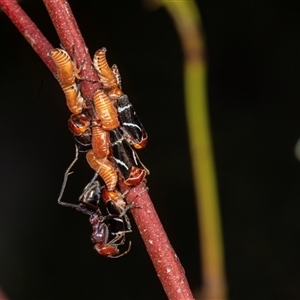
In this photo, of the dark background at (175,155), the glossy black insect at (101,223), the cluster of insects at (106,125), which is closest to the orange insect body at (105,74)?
the cluster of insects at (106,125)

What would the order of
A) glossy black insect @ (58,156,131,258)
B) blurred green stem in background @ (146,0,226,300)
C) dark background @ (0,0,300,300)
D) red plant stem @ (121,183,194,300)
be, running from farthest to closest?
dark background @ (0,0,300,300) < blurred green stem in background @ (146,0,226,300) < glossy black insect @ (58,156,131,258) < red plant stem @ (121,183,194,300)

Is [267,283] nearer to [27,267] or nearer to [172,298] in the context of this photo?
[27,267]

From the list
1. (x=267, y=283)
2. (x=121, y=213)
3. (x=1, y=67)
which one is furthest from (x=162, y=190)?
(x=121, y=213)

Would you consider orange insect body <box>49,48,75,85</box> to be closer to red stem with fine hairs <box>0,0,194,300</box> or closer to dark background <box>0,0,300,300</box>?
red stem with fine hairs <box>0,0,194,300</box>

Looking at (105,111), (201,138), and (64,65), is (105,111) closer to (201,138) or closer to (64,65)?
(64,65)

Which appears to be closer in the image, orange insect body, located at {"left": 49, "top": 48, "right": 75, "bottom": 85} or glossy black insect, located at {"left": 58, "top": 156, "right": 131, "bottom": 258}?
orange insect body, located at {"left": 49, "top": 48, "right": 75, "bottom": 85}

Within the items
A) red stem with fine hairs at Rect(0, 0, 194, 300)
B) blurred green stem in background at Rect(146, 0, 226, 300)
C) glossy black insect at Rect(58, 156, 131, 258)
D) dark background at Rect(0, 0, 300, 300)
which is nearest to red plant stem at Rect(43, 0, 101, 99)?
red stem with fine hairs at Rect(0, 0, 194, 300)

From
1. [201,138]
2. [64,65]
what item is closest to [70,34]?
[64,65]
